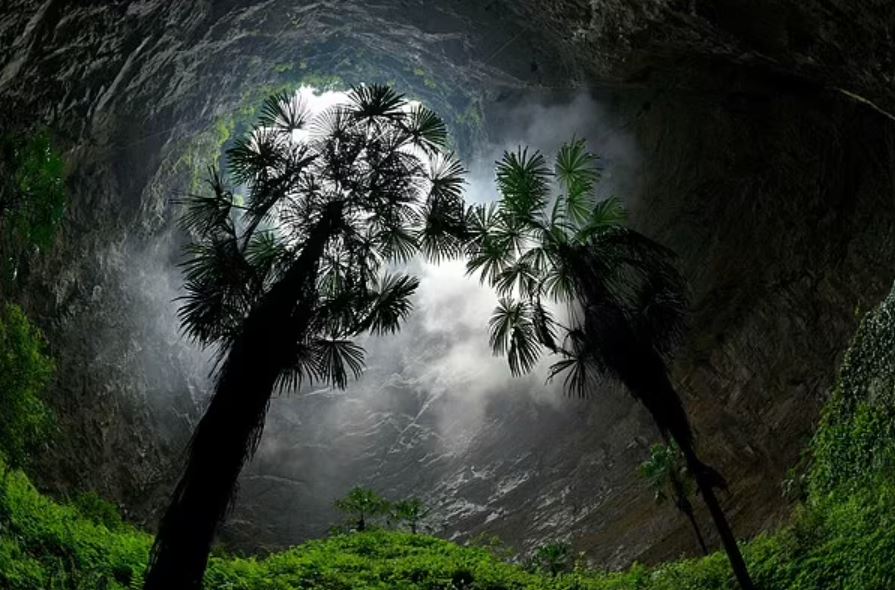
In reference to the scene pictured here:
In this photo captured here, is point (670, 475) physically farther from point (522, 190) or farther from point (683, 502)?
point (522, 190)

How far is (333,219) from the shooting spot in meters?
8.80

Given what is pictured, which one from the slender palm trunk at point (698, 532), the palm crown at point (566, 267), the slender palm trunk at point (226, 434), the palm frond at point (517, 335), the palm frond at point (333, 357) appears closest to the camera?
the slender palm trunk at point (226, 434)

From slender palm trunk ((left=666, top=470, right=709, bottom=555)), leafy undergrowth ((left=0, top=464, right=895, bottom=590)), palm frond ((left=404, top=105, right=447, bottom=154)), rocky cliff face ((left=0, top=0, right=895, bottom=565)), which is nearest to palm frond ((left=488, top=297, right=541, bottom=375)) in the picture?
palm frond ((left=404, top=105, right=447, bottom=154))

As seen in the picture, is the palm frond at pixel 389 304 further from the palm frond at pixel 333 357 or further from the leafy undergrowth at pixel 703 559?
the leafy undergrowth at pixel 703 559

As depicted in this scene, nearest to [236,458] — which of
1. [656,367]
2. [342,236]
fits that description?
[342,236]

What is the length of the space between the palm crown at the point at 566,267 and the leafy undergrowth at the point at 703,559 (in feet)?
10.3

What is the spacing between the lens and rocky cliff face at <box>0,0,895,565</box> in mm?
12797

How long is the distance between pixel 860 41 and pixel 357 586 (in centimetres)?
1074

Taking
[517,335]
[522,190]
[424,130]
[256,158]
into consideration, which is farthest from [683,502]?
[256,158]

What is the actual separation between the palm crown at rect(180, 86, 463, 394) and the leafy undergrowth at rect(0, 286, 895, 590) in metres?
2.89

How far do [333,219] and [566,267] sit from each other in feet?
10.2

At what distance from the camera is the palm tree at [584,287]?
7828mm

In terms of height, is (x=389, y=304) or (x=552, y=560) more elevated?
(x=389, y=304)

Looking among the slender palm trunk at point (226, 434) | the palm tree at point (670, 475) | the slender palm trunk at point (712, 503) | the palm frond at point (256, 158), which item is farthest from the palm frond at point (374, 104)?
the palm tree at point (670, 475)
